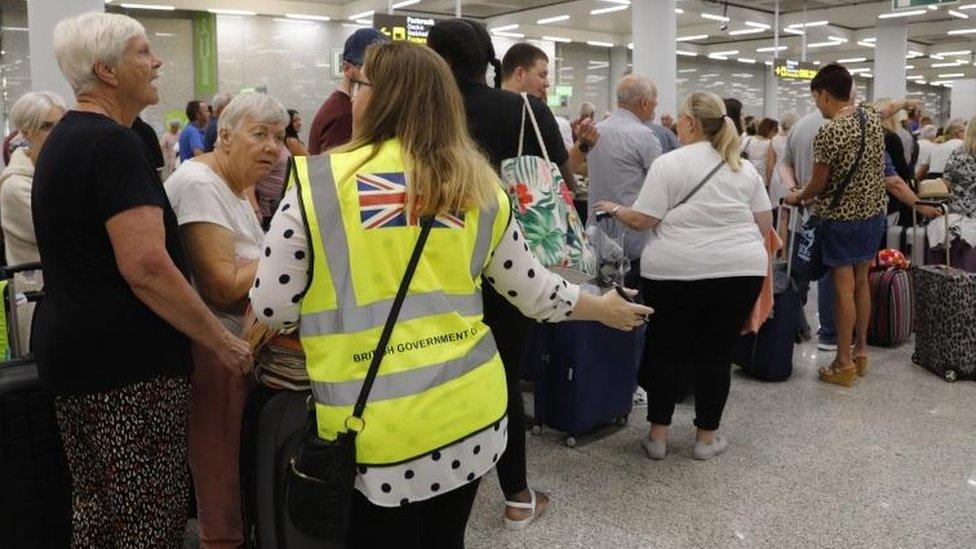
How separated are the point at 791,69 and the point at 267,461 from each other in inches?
657

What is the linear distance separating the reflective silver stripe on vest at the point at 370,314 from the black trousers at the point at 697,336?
76.5 inches

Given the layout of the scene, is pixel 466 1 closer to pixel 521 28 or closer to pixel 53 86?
pixel 521 28

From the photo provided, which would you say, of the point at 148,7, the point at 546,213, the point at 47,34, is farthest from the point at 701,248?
the point at 148,7

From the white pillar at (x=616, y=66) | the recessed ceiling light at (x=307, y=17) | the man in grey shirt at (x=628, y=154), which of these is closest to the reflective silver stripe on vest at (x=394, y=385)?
the man in grey shirt at (x=628, y=154)

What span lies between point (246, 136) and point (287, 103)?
47.3 feet

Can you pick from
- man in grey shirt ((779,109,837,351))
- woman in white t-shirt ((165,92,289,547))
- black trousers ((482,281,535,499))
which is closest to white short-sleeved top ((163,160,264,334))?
woman in white t-shirt ((165,92,289,547))

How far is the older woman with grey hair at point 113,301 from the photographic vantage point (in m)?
1.70

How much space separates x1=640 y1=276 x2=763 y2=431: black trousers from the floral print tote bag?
864 millimetres

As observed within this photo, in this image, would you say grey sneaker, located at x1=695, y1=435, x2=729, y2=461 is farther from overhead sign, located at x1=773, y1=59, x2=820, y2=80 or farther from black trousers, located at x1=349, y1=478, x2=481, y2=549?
overhead sign, located at x1=773, y1=59, x2=820, y2=80

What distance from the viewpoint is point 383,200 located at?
141 cm

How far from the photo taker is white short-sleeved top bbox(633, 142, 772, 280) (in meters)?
3.17

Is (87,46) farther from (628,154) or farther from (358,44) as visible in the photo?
(628,154)

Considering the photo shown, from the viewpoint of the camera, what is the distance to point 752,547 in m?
2.69

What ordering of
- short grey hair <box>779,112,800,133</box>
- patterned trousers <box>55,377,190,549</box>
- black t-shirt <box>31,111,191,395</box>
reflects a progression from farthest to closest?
short grey hair <box>779,112,800,133</box>
patterned trousers <box>55,377,190,549</box>
black t-shirt <box>31,111,191,395</box>
